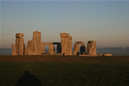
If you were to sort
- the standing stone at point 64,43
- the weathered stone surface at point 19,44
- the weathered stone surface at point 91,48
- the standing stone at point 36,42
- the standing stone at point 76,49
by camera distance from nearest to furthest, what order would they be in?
1. the standing stone at point 36,42
2. the standing stone at point 64,43
3. the weathered stone surface at point 19,44
4. the weathered stone surface at point 91,48
5. the standing stone at point 76,49

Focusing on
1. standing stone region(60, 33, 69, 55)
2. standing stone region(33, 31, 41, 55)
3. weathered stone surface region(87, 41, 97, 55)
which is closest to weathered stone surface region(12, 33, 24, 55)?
standing stone region(33, 31, 41, 55)

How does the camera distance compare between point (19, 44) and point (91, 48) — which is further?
point (91, 48)

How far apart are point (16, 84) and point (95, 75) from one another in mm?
5002

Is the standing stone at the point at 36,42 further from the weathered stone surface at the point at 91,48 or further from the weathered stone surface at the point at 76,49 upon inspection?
the weathered stone surface at the point at 76,49

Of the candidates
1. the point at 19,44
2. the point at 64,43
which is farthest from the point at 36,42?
the point at 64,43

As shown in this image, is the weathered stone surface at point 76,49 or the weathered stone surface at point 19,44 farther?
the weathered stone surface at point 76,49

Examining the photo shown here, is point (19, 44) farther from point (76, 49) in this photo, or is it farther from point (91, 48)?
point (91, 48)

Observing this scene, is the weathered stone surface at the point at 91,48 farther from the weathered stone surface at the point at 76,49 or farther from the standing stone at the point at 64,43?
the standing stone at the point at 64,43

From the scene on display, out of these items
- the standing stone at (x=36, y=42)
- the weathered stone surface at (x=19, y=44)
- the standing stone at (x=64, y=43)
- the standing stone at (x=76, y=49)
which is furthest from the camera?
the standing stone at (x=76, y=49)

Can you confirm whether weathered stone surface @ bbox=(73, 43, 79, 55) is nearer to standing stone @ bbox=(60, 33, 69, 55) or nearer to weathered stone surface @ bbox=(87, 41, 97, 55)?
weathered stone surface @ bbox=(87, 41, 97, 55)

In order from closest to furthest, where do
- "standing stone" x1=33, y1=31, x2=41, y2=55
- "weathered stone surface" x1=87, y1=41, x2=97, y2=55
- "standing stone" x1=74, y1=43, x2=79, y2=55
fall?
"standing stone" x1=33, y1=31, x2=41, y2=55
"weathered stone surface" x1=87, y1=41, x2=97, y2=55
"standing stone" x1=74, y1=43, x2=79, y2=55

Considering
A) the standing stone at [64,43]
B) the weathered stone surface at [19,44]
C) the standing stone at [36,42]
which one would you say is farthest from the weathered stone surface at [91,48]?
the weathered stone surface at [19,44]

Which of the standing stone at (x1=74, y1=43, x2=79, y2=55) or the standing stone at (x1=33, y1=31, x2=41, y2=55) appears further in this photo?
the standing stone at (x1=74, y1=43, x2=79, y2=55)

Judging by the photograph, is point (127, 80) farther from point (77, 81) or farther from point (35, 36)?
point (35, 36)
